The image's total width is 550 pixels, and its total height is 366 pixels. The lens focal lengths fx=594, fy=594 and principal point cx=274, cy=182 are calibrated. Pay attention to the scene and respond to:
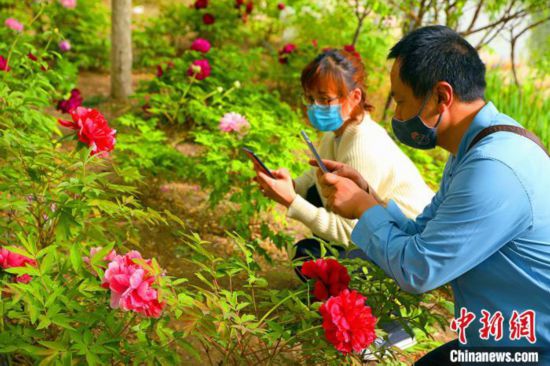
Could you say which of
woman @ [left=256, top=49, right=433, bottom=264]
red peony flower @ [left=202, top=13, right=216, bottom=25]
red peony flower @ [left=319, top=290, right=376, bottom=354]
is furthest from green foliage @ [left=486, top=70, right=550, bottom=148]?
red peony flower @ [left=319, top=290, right=376, bottom=354]

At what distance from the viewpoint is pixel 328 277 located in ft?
5.47

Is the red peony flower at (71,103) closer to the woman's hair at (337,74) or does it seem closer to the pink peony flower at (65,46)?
the pink peony flower at (65,46)

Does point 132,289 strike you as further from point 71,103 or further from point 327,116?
point 71,103

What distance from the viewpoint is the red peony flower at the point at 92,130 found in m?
1.91

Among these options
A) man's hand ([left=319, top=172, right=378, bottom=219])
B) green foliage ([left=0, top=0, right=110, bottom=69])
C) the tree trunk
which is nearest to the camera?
man's hand ([left=319, top=172, right=378, bottom=219])

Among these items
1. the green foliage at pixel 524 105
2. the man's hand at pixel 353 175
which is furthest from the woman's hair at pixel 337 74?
the green foliage at pixel 524 105

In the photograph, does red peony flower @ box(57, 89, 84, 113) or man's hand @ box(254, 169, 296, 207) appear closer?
man's hand @ box(254, 169, 296, 207)

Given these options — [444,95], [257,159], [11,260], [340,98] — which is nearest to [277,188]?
[257,159]

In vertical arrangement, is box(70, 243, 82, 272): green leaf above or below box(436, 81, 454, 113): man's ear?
below

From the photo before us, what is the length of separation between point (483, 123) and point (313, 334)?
73cm

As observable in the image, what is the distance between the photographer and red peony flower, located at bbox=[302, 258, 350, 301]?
1.65 metres

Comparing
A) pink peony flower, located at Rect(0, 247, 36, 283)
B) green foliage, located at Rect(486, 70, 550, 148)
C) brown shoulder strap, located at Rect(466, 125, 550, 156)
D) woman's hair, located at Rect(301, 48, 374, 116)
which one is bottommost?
green foliage, located at Rect(486, 70, 550, 148)

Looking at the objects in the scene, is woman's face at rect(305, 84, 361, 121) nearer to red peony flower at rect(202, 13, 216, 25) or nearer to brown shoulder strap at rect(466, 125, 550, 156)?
brown shoulder strap at rect(466, 125, 550, 156)

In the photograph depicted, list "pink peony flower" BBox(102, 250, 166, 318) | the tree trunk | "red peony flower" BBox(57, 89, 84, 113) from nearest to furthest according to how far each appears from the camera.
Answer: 1. "pink peony flower" BBox(102, 250, 166, 318)
2. "red peony flower" BBox(57, 89, 84, 113)
3. the tree trunk
